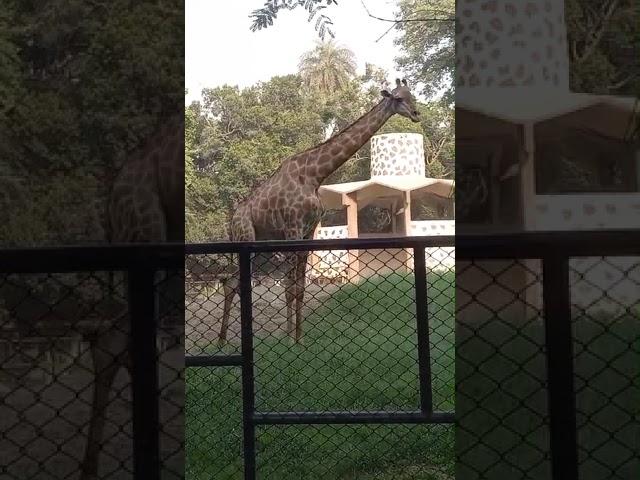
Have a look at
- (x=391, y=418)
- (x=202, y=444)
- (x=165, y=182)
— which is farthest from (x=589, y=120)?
(x=202, y=444)

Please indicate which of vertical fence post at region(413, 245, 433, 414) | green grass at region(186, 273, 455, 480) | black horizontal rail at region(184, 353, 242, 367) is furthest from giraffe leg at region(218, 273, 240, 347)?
vertical fence post at region(413, 245, 433, 414)

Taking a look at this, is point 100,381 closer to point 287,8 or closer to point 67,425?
point 67,425

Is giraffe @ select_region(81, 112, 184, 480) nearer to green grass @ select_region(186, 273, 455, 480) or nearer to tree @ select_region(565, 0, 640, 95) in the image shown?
tree @ select_region(565, 0, 640, 95)

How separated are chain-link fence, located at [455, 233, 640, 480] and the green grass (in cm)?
108

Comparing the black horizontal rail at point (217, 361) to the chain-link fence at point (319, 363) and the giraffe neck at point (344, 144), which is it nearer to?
the chain-link fence at point (319, 363)

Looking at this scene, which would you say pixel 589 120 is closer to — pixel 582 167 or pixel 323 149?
pixel 582 167

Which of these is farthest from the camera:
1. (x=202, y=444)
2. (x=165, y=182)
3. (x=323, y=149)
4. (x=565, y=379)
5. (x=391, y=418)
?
(x=323, y=149)

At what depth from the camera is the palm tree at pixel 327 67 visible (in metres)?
2.65

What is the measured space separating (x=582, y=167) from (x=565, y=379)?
242 millimetres

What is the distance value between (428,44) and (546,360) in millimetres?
2029

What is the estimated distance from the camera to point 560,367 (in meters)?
0.67

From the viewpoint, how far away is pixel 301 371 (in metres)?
2.47

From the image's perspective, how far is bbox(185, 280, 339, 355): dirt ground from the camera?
2.34 metres

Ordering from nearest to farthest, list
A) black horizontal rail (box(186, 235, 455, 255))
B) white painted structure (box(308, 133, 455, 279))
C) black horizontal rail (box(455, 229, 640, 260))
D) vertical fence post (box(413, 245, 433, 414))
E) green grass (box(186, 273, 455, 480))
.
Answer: black horizontal rail (box(455, 229, 640, 260)) → black horizontal rail (box(186, 235, 455, 255)) → vertical fence post (box(413, 245, 433, 414)) → green grass (box(186, 273, 455, 480)) → white painted structure (box(308, 133, 455, 279))
